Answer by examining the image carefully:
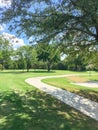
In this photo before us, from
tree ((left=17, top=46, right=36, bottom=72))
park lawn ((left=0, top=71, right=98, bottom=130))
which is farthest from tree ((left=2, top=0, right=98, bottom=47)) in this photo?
tree ((left=17, top=46, right=36, bottom=72))

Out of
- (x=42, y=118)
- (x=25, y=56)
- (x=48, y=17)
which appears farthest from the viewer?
(x=25, y=56)

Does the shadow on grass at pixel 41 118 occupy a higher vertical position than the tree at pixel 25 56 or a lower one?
lower

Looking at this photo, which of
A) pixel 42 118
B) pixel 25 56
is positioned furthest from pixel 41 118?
pixel 25 56

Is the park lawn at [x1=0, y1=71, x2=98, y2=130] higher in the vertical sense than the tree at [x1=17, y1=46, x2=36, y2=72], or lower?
lower

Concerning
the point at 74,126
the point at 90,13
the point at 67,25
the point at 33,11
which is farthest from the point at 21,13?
the point at 74,126

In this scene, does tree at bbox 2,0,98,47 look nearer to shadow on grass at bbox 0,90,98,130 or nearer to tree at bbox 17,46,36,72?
shadow on grass at bbox 0,90,98,130

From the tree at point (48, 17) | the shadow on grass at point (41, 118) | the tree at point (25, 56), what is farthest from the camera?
the tree at point (25, 56)

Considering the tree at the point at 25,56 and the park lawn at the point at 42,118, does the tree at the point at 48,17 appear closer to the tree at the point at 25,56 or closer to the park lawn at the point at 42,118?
the park lawn at the point at 42,118

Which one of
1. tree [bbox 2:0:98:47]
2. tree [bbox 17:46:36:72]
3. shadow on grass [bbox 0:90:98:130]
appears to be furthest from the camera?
tree [bbox 17:46:36:72]

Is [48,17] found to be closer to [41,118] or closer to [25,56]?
[41,118]

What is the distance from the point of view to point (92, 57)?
58.1 ft

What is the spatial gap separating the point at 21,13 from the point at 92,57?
8679 millimetres

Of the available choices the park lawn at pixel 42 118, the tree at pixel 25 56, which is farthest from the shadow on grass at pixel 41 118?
the tree at pixel 25 56

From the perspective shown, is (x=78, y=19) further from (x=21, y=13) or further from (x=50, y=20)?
(x=21, y=13)
